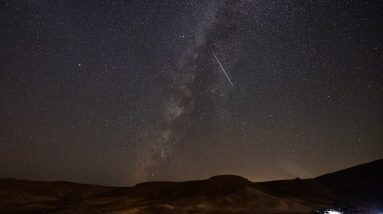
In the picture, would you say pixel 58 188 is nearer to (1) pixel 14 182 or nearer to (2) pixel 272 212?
(1) pixel 14 182

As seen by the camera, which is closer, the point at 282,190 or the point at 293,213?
the point at 293,213

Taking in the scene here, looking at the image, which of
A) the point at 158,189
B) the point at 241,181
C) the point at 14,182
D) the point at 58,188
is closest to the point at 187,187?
the point at 158,189

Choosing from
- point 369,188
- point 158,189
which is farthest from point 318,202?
point 158,189

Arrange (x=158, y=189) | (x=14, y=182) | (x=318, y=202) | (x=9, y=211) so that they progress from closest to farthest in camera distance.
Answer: (x=9, y=211) → (x=318, y=202) → (x=14, y=182) → (x=158, y=189)

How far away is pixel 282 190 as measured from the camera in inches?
3214

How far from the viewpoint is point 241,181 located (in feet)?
249

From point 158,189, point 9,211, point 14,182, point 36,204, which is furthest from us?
point 158,189

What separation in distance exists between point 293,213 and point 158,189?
3375 centimetres

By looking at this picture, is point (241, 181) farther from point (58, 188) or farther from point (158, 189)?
point (58, 188)

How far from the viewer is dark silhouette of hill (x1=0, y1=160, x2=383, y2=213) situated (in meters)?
57.4

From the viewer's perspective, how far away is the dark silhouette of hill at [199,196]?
2261 inches

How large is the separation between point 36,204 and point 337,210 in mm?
43813

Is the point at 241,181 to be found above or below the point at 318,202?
above

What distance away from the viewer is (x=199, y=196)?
69.2m
